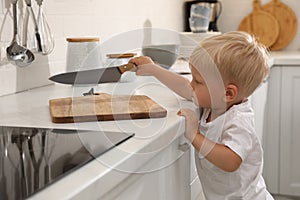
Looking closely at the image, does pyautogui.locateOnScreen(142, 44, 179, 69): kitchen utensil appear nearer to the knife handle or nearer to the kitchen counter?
the kitchen counter

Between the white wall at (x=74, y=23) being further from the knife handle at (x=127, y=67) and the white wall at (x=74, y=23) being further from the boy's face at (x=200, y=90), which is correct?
the boy's face at (x=200, y=90)

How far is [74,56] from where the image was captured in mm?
1745

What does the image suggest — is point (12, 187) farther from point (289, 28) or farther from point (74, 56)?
point (289, 28)

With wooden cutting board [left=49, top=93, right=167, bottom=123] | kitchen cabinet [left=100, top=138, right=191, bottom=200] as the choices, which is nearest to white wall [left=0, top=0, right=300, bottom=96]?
wooden cutting board [left=49, top=93, right=167, bottom=123]

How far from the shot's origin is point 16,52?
4.97ft

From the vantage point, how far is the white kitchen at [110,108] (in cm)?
84

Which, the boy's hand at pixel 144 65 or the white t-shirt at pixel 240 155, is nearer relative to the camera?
the white t-shirt at pixel 240 155

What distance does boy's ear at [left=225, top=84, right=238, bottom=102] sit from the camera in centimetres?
124

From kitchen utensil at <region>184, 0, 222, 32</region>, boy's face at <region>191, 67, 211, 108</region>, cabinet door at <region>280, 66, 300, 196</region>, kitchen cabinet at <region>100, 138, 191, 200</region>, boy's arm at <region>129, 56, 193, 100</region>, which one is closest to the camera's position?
kitchen cabinet at <region>100, 138, 191, 200</region>

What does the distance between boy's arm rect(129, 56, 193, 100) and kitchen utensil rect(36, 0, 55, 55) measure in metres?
0.35

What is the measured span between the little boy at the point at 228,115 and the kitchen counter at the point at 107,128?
9 centimetres

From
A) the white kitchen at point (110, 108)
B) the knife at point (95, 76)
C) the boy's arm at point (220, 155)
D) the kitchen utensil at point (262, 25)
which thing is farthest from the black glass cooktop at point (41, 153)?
the kitchen utensil at point (262, 25)

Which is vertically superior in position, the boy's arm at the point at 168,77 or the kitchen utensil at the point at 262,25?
the kitchen utensil at the point at 262,25

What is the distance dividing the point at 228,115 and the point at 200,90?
0.09 m
